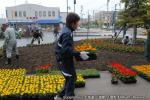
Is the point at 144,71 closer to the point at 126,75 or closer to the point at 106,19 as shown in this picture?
the point at 126,75

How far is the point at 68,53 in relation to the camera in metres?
6.46

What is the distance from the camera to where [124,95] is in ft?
27.4

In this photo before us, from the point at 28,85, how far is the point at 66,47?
116 inches

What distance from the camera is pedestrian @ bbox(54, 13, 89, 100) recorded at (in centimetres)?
644

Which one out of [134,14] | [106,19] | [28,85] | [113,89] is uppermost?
[134,14]

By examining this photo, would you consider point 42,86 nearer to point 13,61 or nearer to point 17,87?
point 17,87

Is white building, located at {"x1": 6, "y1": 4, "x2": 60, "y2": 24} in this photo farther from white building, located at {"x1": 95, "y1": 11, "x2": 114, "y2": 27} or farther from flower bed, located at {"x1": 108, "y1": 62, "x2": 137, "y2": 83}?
flower bed, located at {"x1": 108, "y1": 62, "x2": 137, "y2": 83}

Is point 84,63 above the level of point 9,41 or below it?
below

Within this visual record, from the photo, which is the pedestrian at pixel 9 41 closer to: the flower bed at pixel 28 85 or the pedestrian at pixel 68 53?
the flower bed at pixel 28 85

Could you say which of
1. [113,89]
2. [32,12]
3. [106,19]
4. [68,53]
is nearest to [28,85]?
[113,89]

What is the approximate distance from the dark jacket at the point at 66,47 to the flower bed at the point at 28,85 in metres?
1.52

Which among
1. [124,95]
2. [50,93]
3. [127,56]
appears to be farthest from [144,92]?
[127,56]

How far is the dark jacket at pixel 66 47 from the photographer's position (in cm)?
644

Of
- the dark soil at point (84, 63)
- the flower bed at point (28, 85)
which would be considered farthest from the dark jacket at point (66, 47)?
the dark soil at point (84, 63)
